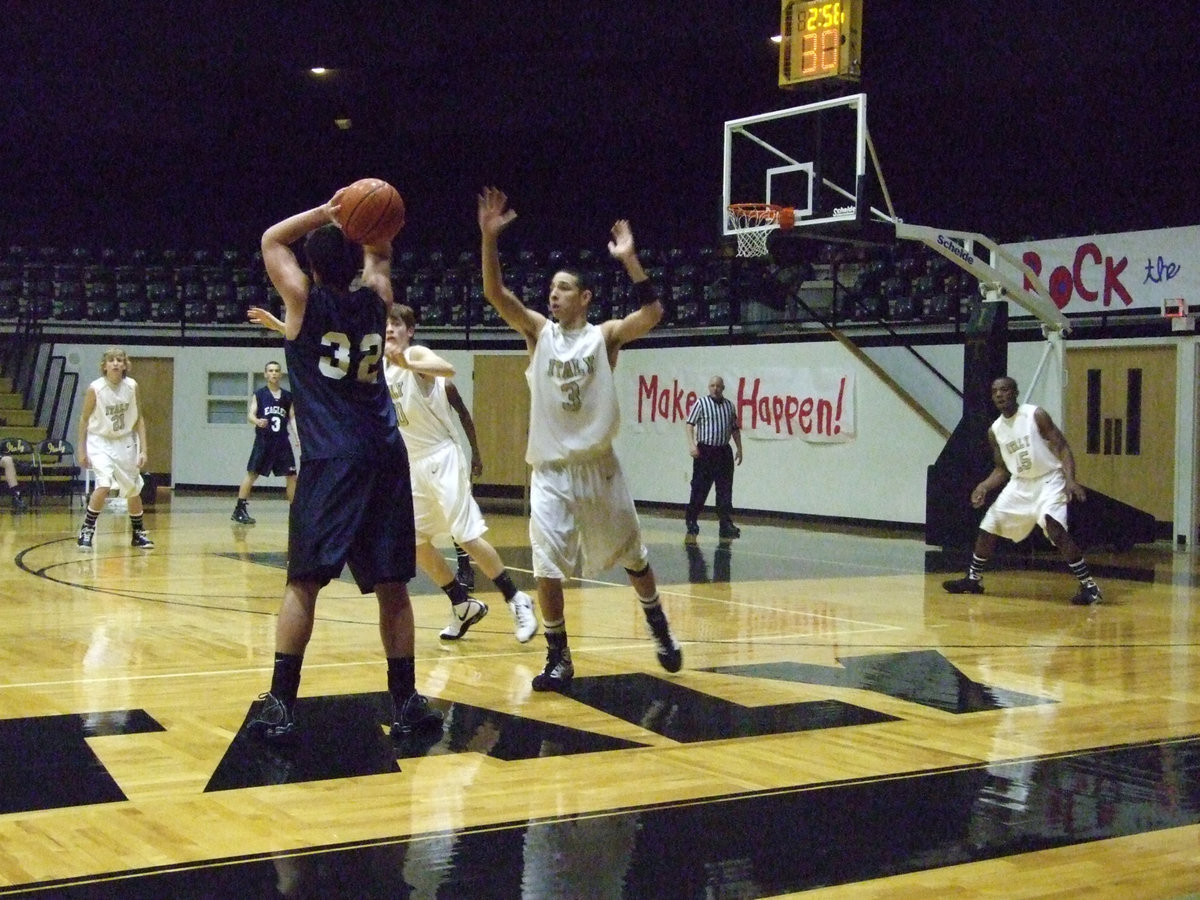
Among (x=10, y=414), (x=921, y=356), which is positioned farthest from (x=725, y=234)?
(x=10, y=414)

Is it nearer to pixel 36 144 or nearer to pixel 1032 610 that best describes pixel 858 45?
pixel 1032 610

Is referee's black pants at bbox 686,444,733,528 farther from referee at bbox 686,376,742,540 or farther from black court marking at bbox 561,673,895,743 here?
black court marking at bbox 561,673,895,743

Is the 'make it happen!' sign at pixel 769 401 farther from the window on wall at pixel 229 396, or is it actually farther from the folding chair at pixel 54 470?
the folding chair at pixel 54 470

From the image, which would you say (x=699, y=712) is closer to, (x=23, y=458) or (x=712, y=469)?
(x=712, y=469)

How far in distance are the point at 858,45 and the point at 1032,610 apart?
6361mm

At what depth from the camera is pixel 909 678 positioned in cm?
665

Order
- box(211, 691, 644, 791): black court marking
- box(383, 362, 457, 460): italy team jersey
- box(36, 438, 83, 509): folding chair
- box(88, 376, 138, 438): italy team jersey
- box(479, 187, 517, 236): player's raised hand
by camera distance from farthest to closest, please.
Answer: box(36, 438, 83, 509): folding chair → box(88, 376, 138, 438): italy team jersey → box(383, 362, 457, 460): italy team jersey → box(479, 187, 517, 236): player's raised hand → box(211, 691, 644, 791): black court marking

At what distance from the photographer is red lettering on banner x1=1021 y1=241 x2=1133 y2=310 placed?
15.5 metres

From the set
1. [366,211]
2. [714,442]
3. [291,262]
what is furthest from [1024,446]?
[291,262]

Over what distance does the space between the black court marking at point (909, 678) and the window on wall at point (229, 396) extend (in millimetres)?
16995

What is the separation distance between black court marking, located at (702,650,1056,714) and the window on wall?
55.8ft

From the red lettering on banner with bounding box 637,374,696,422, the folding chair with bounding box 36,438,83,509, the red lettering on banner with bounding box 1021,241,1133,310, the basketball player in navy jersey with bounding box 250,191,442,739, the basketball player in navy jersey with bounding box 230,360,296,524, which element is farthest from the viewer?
the red lettering on banner with bounding box 637,374,696,422

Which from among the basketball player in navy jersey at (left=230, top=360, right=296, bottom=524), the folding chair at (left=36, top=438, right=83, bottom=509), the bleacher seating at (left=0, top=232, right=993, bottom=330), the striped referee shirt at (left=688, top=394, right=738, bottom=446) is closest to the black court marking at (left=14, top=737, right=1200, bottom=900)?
the striped referee shirt at (left=688, top=394, right=738, bottom=446)

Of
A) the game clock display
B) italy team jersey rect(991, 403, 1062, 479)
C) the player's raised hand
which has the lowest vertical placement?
italy team jersey rect(991, 403, 1062, 479)
